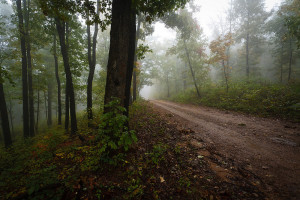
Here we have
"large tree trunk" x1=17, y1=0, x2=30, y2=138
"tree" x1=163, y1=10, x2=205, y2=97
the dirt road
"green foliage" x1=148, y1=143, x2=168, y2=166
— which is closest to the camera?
the dirt road

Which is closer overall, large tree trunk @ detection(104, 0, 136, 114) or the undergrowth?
the undergrowth

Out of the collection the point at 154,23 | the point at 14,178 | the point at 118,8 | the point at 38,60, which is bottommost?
the point at 14,178

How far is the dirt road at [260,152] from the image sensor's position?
102 inches

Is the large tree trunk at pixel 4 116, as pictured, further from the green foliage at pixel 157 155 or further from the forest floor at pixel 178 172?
the green foliage at pixel 157 155

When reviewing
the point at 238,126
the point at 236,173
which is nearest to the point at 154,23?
the point at 238,126

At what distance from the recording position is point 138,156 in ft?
12.5

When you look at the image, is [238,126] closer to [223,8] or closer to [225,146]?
[225,146]

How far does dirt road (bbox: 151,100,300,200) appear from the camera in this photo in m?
2.59

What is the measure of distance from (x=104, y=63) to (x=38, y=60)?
741 cm

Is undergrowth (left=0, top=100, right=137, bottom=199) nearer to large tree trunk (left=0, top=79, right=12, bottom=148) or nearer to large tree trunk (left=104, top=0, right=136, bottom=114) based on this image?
large tree trunk (left=104, top=0, right=136, bottom=114)

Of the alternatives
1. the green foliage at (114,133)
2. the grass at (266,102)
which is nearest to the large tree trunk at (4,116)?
the green foliage at (114,133)

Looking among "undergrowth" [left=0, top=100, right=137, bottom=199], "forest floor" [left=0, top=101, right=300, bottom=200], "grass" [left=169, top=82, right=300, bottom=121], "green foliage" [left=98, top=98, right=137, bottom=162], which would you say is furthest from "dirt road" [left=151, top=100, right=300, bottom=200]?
"undergrowth" [left=0, top=100, right=137, bottom=199]

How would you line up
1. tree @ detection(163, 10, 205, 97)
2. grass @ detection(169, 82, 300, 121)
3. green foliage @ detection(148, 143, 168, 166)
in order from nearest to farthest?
green foliage @ detection(148, 143, 168, 166) < grass @ detection(169, 82, 300, 121) < tree @ detection(163, 10, 205, 97)

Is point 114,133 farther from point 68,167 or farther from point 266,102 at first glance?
point 266,102
